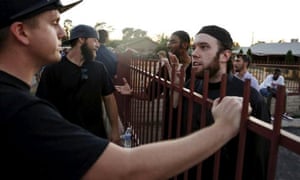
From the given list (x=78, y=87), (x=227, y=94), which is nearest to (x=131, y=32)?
(x=78, y=87)

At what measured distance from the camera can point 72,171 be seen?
1.07 m

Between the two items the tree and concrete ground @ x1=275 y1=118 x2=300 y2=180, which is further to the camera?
the tree

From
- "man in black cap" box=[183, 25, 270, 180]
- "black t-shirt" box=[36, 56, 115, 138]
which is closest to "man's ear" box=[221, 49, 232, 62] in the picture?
"man in black cap" box=[183, 25, 270, 180]

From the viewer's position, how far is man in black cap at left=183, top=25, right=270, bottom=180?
187cm

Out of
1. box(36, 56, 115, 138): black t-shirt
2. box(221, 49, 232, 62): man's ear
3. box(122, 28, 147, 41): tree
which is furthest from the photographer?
box(122, 28, 147, 41): tree

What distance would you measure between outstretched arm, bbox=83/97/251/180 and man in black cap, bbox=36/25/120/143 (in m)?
2.24

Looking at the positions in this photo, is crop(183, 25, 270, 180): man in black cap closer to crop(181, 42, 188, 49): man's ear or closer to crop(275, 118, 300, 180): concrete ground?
crop(181, 42, 188, 49): man's ear

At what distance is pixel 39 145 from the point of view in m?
1.07

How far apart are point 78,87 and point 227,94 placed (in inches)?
64.2

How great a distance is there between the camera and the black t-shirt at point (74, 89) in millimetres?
3285

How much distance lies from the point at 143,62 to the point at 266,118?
7.06ft

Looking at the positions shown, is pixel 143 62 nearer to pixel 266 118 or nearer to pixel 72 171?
pixel 266 118

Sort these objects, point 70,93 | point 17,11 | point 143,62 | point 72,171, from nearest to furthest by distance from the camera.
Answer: point 72,171 < point 17,11 < point 70,93 < point 143,62

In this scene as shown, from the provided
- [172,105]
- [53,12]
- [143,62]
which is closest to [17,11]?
[53,12]
